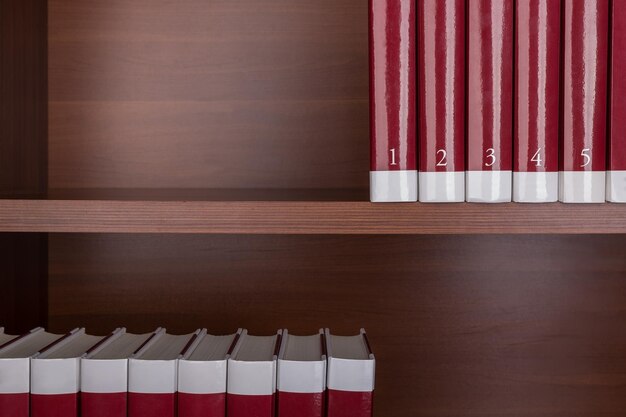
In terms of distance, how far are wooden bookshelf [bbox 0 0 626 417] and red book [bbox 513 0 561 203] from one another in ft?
1.02

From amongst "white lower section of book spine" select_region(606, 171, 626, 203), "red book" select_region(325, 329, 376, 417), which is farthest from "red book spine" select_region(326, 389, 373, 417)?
"white lower section of book spine" select_region(606, 171, 626, 203)

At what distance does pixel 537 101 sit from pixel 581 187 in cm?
10

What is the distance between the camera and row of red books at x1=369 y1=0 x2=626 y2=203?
65cm

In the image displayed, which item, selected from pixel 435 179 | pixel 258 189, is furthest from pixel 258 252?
pixel 435 179

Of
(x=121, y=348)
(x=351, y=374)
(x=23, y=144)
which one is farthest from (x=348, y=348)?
(x=23, y=144)

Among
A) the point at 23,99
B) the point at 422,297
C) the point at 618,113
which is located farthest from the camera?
the point at 422,297

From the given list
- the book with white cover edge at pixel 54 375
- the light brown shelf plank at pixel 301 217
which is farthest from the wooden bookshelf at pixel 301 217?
the book with white cover edge at pixel 54 375

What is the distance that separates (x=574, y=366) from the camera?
3.20 feet

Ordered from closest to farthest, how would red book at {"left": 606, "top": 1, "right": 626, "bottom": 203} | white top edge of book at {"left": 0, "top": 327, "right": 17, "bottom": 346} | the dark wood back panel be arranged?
red book at {"left": 606, "top": 1, "right": 626, "bottom": 203} < white top edge of book at {"left": 0, "top": 327, "right": 17, "bottom": 346} < the dark wood back panel

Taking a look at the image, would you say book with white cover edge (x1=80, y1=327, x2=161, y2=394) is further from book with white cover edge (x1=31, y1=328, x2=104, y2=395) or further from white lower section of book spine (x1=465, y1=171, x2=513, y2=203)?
white lower section of book spine (x1=465, y1=171, x2=513, y2=203)

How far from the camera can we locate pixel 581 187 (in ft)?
2.13

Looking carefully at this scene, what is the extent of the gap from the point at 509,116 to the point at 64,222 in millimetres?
505

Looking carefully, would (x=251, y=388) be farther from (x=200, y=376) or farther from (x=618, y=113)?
(x=618, y=113)

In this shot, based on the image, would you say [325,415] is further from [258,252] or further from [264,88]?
[264,88]
